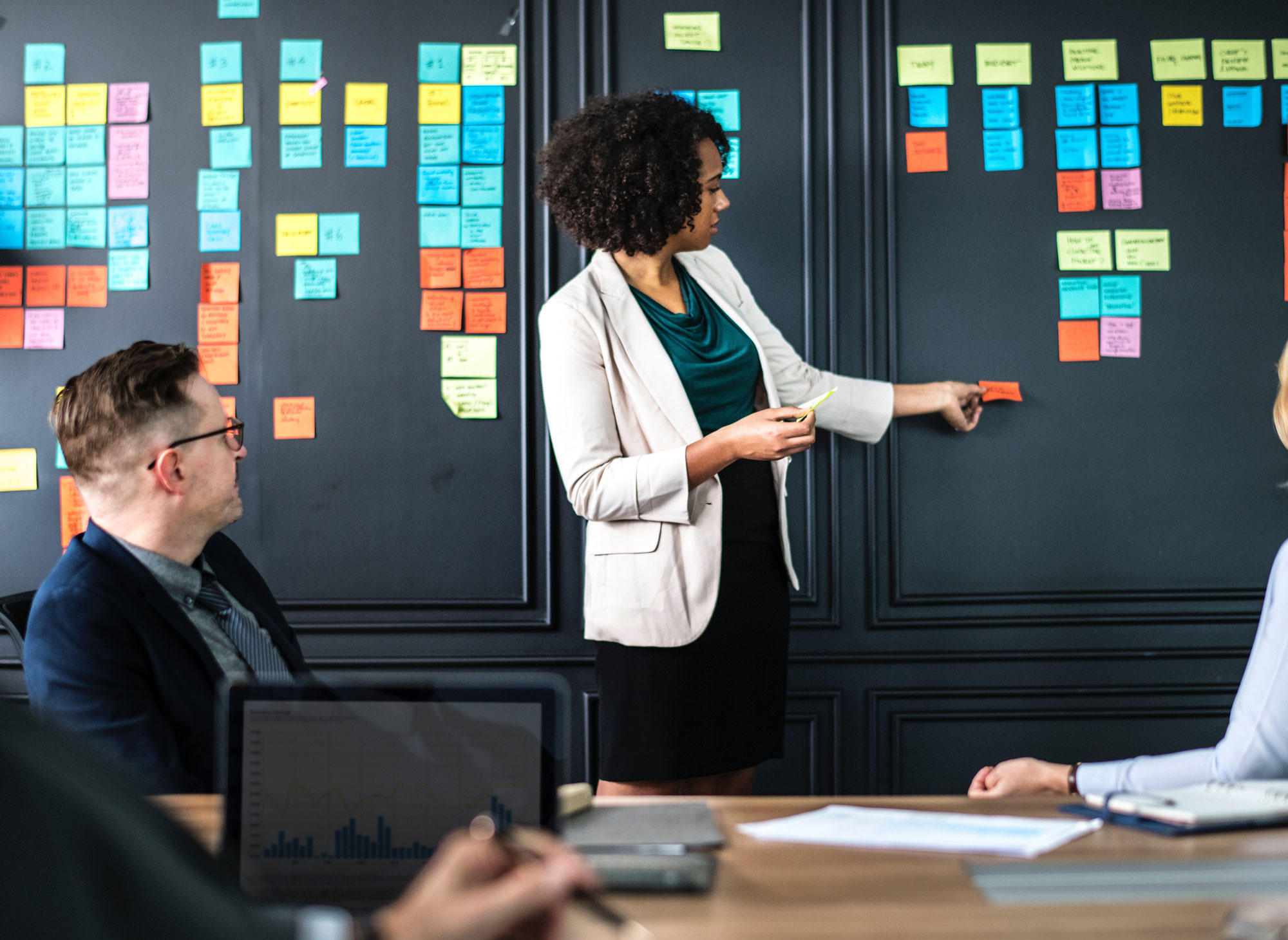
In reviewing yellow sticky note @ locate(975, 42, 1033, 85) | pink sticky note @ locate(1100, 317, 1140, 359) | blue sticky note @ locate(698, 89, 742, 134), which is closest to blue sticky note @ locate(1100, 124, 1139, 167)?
yellow sticky note @ locate(975, 42, 1033, 85)

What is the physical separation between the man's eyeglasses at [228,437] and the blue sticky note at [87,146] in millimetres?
1504

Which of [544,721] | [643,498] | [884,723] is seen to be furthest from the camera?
[884,723]

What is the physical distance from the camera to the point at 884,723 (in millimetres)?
2711

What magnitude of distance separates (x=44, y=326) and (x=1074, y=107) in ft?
9.38

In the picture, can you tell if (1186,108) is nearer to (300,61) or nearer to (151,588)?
(300,61)

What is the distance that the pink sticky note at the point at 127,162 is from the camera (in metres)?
2.73

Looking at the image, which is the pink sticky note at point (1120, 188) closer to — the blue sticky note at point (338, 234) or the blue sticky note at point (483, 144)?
the blue sticky note at point (483, 144)

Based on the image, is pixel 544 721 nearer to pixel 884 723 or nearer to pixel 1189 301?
pixel 884 723

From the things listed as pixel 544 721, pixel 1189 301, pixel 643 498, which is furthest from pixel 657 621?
pixel 1189 301

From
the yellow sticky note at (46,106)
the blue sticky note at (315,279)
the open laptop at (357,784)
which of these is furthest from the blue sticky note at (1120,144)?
the yellow sticky note at (46,106)

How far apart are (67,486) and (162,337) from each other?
0.48 meters

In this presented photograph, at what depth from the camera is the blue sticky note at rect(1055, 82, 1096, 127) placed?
2.72 m

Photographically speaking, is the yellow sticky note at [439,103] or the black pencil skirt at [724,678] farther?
the yellow sticky note at [439,103]

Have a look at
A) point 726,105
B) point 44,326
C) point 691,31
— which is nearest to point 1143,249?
point 726,105
